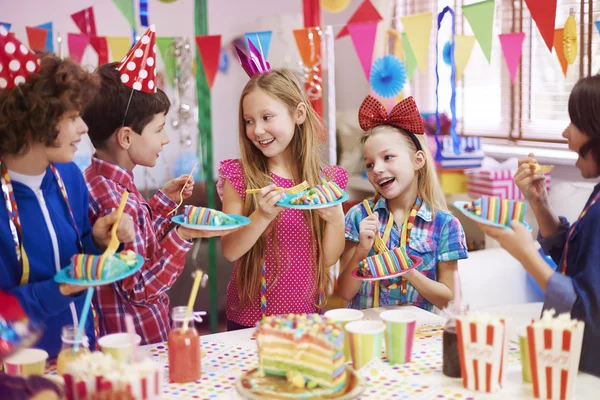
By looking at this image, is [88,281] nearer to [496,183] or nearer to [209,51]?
[209,51]

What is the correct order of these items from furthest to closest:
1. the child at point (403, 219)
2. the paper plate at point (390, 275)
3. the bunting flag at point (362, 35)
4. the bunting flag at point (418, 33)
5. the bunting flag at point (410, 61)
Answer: the bunting flag at point (410, 61), the bunting flag at point (362, 35), the bunting flag at point (418, 33), the child at point (403, 219), the paper plate at point (390, 275)

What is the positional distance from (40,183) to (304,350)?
800mm

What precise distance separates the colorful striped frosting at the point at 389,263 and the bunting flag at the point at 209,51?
1.87 m

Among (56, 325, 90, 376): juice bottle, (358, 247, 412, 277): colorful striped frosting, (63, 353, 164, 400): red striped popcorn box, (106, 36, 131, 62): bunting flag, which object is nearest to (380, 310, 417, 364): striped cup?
(358, 247, 412, 277): colorful striped frosting

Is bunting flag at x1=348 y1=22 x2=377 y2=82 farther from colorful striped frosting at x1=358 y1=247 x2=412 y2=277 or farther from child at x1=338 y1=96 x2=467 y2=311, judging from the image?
colorful striped frosting at x1=358 y1=247 x2=412 y2=277

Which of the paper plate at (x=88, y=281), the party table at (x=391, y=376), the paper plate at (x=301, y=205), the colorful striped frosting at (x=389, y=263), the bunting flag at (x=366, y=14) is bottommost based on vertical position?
the party table at (x=391, y=376)

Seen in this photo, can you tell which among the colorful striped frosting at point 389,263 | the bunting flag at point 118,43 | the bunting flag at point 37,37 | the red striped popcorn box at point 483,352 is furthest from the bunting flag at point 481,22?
the bunting flag at point 37,37

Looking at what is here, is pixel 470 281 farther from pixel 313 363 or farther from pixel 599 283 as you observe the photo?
pixel 313 363

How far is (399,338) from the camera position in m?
1.52

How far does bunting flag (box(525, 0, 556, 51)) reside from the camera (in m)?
2.61

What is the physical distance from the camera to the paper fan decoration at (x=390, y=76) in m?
4.35

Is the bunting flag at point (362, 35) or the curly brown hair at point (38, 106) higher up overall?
the bunting flag at point (362, 35)

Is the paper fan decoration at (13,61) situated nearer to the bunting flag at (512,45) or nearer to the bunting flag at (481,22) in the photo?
the bunting flag at (481,22)

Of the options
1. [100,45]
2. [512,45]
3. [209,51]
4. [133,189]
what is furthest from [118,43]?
[512,45]
